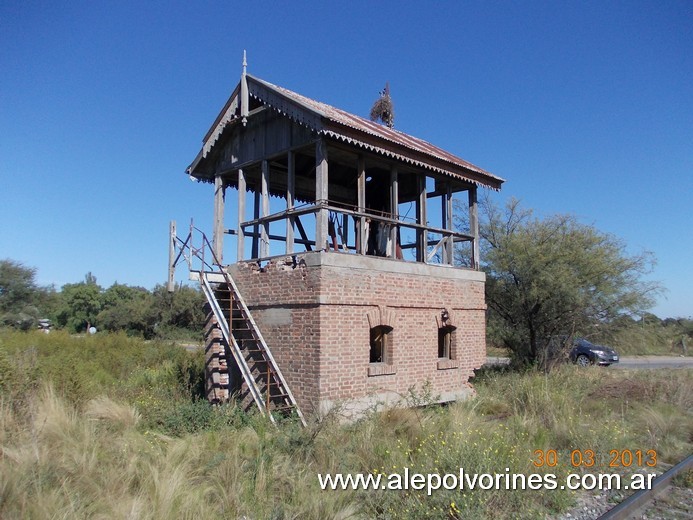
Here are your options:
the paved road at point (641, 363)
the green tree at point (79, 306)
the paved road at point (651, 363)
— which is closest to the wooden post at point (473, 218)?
the paved road at point (641, 363)

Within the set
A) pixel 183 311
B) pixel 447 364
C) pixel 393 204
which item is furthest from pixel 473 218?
pixel 183 311

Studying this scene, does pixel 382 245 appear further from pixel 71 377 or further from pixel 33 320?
pixel 33 320

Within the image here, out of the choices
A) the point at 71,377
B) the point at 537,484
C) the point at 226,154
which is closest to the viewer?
the point at 537,484

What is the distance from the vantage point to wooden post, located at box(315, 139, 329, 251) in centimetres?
967

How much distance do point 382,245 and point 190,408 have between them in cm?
600

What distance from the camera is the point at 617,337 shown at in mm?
17562

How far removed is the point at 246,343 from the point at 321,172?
4280 millimetres

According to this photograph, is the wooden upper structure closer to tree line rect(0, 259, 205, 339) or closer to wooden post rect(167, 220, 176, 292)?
wooden post rect(167, 220, 176, 292)

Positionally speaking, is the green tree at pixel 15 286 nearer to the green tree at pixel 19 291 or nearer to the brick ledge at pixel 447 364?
the green tree at pixel 19 291

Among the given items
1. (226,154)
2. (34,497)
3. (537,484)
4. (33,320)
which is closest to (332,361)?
(537,484)

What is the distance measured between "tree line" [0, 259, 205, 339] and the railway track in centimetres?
3649

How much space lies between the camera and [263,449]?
734cm

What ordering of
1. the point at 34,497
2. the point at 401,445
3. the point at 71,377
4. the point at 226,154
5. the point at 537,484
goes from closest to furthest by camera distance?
the point at 34,497 < the point at 537,484 < the point at 401,445 < the point at 71,377 < the point at 226,154

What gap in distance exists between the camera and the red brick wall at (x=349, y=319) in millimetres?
9461
